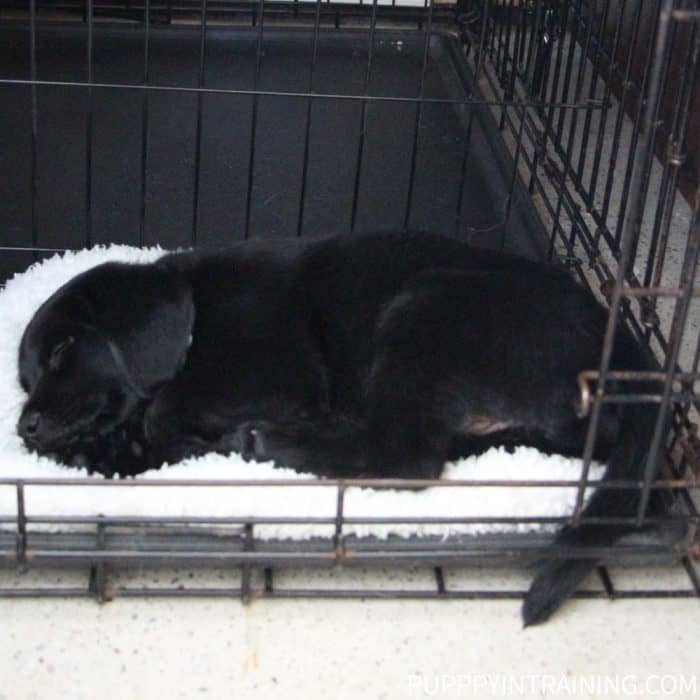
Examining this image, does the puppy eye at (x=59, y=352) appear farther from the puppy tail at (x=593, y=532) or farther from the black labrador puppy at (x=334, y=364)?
the puppy tail at (x=593, y=532)

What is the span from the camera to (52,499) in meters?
1.98

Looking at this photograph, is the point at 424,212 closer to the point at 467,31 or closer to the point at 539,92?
the point at 539,92

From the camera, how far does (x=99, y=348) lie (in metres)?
2.13

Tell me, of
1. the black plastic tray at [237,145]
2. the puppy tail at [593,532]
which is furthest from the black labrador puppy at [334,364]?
the black plastic tray at [237,145]

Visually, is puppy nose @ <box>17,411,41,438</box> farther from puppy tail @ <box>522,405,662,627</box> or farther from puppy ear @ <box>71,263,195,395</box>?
puppy tail @ <box>522,405,662,627</box>

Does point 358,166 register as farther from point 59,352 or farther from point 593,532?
point 593,532

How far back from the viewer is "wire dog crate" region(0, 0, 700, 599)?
6.39 ft

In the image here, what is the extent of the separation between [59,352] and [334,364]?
45 centimetres

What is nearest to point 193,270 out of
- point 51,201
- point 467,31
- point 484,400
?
point 484,400

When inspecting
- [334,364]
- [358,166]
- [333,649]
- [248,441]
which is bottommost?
[333,649]

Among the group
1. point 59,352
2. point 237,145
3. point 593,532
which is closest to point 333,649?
point 593,532

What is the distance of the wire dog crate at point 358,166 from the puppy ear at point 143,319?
0.25m

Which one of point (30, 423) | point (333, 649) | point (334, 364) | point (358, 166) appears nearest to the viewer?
point (333, 649)

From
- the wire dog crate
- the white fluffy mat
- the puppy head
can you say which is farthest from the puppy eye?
the wire dog crate
